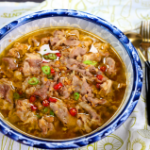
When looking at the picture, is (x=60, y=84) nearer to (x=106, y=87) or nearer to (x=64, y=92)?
(x=64, y=92)

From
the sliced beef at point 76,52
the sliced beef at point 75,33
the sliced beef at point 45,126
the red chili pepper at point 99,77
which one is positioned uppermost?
the sliced beef at point 75,33

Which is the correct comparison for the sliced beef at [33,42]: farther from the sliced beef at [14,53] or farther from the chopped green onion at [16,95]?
the chopped green onion at [16,95]

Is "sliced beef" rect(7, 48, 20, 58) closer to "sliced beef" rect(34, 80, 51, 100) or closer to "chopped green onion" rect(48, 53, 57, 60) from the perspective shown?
"chopped green onion" rect(48, 53, 57, 60)

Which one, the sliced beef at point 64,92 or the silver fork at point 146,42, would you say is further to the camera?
the silver fork at point 146,42

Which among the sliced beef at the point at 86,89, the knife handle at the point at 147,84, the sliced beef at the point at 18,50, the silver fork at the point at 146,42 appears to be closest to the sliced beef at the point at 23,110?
the sliced beef at the point at 86,89

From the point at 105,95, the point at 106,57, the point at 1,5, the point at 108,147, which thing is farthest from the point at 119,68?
the point at 1,5

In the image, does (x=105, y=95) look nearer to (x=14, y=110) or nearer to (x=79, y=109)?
(x=79, y=109)

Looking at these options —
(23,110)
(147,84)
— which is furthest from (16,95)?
(147,84)
